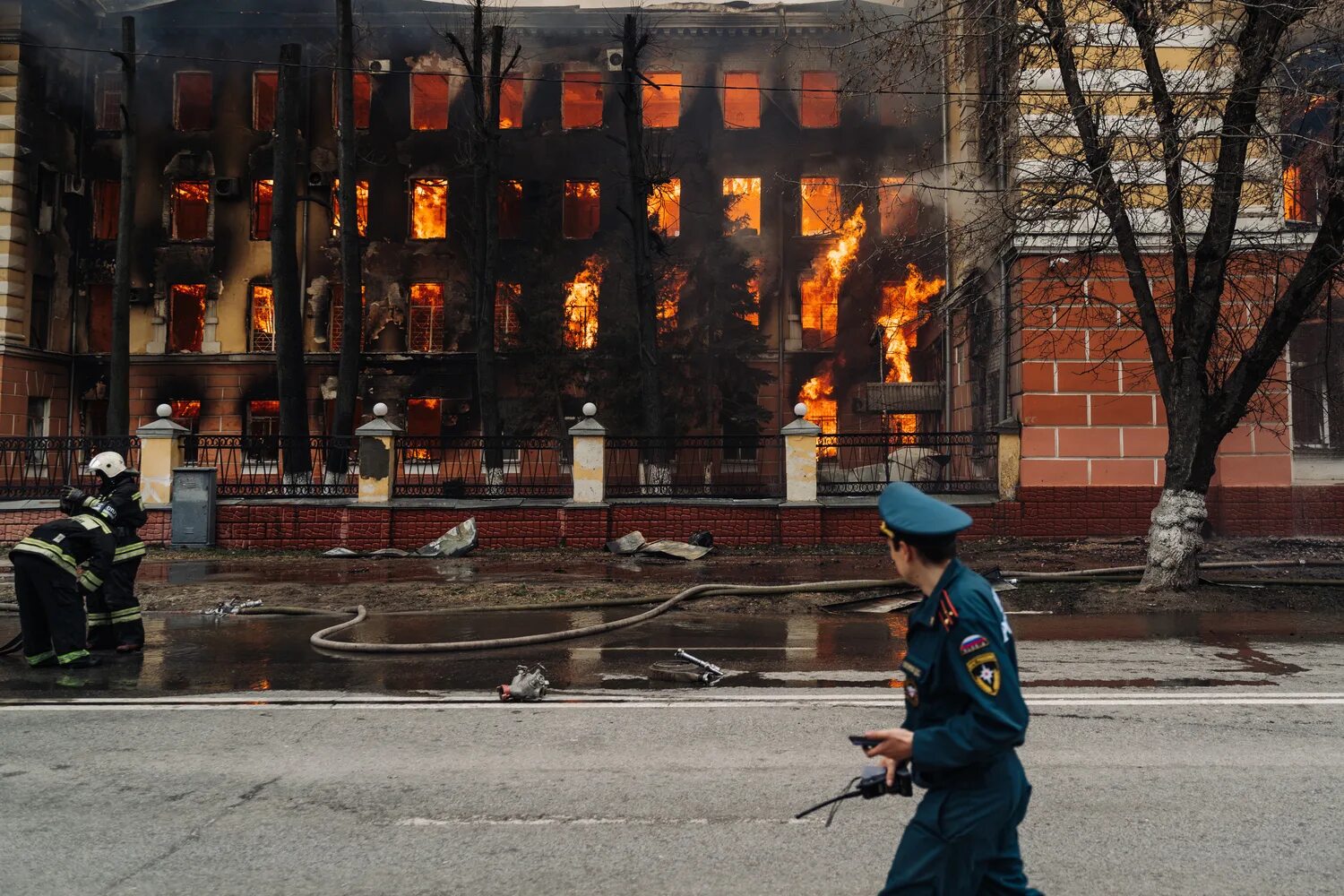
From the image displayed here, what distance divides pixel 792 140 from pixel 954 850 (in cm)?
3198

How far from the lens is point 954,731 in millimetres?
2338

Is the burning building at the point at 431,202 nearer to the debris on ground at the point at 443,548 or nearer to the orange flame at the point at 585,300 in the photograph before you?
the orange flame at the point at 585,300

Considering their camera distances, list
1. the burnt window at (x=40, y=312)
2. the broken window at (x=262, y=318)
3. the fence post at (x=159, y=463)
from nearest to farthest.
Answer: the fence post at (x=159, y=463) → the burnt window at (x=40, y=312) → the broken window at (x=262, y=318)

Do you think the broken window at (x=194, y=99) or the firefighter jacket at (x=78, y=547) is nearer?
the firefighter jacket at (x=78, y=547)

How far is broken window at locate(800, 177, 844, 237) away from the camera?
3072 centimetres

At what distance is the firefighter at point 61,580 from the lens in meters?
7.18

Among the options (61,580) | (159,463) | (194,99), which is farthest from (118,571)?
(194,99)

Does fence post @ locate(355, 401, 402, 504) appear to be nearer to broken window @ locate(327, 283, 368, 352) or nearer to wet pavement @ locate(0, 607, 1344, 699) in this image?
wet pavement @ locate(0, 607, 1344, 699)

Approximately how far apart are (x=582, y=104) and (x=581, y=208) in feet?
12.0

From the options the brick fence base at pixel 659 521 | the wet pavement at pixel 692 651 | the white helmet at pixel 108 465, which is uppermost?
the white helmet at pixel 108 465

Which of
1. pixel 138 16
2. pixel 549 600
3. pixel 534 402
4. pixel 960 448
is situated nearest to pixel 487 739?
pixel 549 600

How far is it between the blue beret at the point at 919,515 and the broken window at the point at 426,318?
29.5 metres

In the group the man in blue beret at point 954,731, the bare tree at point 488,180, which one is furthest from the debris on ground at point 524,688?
the bare tree at point 488,180

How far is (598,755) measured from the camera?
5.14 metres
